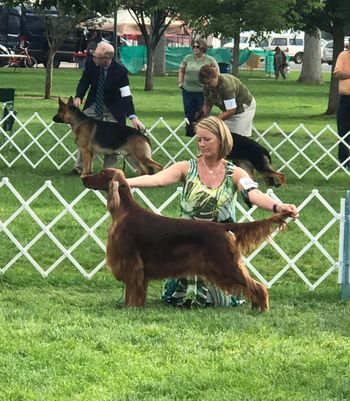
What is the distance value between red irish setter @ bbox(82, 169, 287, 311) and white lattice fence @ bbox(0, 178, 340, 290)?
0.63 metres

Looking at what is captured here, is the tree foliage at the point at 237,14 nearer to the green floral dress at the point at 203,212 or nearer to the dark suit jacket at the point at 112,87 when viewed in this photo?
the dark suit jacket at the point at 112,87

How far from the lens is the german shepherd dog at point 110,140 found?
12.6 meters

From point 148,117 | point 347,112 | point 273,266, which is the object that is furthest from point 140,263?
point 148,117

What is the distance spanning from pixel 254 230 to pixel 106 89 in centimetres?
632

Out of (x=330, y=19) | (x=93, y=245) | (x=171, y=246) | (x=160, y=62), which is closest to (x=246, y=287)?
(x=171, y=246)

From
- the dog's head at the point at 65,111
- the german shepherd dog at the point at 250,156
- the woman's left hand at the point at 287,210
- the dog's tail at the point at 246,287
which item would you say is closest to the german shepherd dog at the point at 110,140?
the dog's head at the point at 65,111

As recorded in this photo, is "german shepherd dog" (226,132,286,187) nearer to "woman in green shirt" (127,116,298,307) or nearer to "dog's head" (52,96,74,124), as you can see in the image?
"dog's head" (52,96,74,124)

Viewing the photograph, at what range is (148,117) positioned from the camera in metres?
22.3

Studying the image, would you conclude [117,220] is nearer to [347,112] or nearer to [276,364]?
[276,364]

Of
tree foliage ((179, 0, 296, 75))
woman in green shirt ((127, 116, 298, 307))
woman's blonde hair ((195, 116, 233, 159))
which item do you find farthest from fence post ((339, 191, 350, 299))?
tree foliage ((179, 0, 296, 75))

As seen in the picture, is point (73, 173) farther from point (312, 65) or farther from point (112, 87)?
point (312, 65)

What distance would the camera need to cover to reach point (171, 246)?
22.4 ft

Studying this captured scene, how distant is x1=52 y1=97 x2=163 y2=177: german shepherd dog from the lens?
497 inches

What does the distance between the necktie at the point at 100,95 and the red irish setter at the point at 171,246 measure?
19.1 ft
